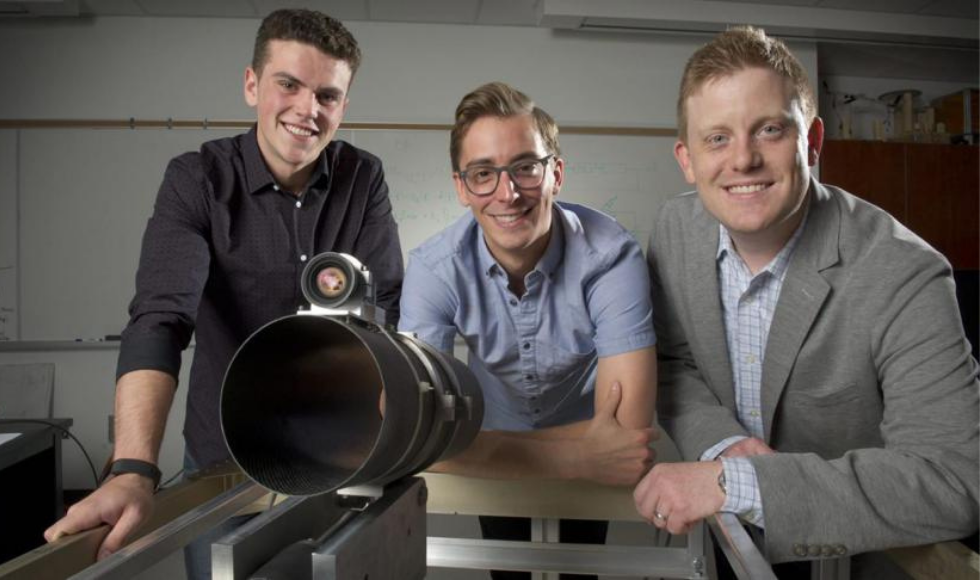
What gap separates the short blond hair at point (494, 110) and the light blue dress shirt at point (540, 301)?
0.54 ft

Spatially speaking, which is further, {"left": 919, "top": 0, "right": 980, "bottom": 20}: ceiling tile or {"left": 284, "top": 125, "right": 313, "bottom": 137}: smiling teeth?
{"left": 919, "top": 0, "right": 980, "bottom": 20}: ceiling tile

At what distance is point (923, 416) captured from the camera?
39.3 inches

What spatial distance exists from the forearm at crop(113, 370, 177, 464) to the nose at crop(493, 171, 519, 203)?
25.8 inches

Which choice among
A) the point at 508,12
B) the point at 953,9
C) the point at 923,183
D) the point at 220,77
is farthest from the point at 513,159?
the point at 923,183

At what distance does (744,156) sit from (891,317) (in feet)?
1.13

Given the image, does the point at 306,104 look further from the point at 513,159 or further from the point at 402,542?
the point at 402,542

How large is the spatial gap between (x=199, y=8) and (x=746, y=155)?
342 cm

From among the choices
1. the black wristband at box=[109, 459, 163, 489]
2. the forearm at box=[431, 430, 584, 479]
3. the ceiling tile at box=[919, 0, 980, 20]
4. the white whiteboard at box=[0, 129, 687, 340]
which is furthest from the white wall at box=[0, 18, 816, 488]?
the black wristband at box=[109, 459, 163, 489]

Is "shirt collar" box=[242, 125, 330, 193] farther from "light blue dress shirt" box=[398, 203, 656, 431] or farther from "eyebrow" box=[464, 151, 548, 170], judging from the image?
"eyebrow" box=[464, 151, 548, 170]

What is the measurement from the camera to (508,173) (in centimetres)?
128

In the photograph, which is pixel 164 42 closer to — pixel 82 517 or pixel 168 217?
pixel 168 217

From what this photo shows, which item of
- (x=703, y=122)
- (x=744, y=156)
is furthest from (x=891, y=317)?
(x=703, y=122)

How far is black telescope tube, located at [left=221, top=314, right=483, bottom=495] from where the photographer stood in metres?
0.60

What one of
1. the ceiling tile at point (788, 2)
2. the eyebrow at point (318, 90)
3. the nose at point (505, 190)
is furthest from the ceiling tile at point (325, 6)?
the nose at point (505, 190)
